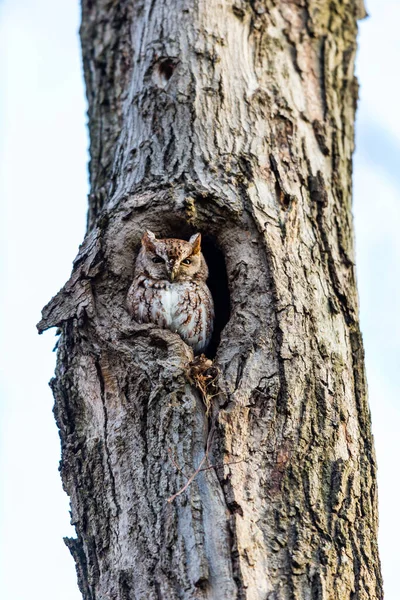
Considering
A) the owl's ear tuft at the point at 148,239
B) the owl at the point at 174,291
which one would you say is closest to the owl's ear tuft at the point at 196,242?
the owl at the point at 174,291

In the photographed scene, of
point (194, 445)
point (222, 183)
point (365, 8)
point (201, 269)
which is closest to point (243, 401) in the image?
point (194, 445)

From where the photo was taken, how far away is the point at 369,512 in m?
3.33

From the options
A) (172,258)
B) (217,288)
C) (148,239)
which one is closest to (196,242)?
(172,258)

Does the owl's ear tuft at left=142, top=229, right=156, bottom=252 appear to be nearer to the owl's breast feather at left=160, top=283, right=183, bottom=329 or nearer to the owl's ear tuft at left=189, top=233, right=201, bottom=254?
the owl's ear tuft at left=189, top=233, right=201, bottom=254

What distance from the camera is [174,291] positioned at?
4.68 metres

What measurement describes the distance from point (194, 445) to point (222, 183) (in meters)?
1.41

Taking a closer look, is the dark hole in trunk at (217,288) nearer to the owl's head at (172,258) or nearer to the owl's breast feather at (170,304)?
the owl's head at (172,258)

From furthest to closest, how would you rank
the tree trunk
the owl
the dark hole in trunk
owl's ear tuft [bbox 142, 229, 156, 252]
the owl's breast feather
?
the dark hole in trunk → the owl's breast feather → the owl → owl's ear tuft [bbox 142, 229, 156, 252] → the tree trunk

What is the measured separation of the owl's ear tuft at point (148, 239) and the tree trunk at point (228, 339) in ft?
0.17

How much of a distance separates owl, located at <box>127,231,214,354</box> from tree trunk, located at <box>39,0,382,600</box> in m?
0.12

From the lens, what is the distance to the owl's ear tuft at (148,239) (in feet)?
13.6

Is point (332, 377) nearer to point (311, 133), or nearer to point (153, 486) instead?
point (153, 486)

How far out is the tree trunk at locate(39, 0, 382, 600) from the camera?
3057mm

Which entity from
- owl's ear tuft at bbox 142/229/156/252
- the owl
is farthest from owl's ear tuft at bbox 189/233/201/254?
owl's ear tuft at bbox 142/229/156/252
